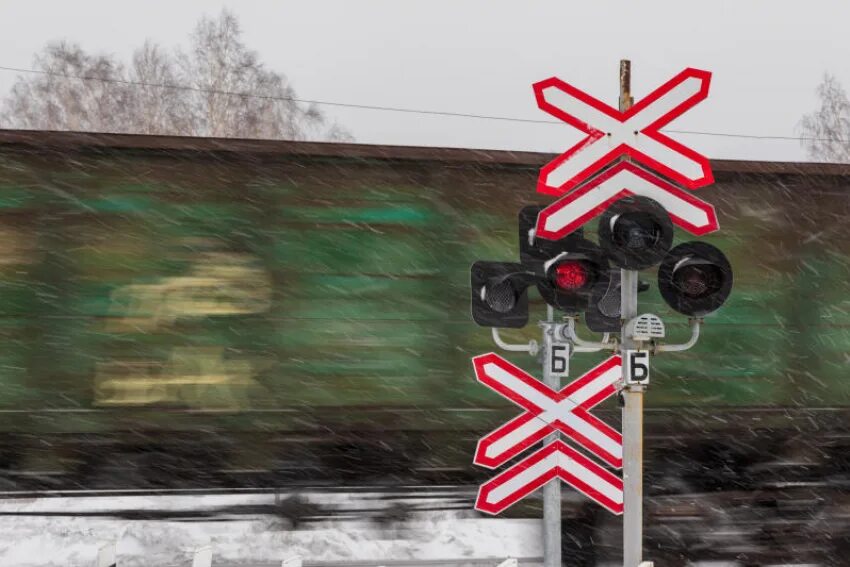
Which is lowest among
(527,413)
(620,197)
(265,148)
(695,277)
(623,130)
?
(527,413)

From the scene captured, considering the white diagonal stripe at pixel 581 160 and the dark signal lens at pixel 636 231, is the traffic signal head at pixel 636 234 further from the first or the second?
the white diagonal stripe at pixel 581 160

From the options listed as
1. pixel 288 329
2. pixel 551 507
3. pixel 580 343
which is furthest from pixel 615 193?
pixel 288 329

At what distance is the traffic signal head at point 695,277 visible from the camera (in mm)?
3986

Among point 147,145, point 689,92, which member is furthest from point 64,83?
point 689,92

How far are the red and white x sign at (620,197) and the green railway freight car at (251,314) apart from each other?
2.98 m

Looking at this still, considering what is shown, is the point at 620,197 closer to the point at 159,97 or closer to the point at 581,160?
the point at 581,160

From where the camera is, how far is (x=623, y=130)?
423cm

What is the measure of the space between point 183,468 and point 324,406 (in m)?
1.22

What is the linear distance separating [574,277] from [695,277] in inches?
21.5

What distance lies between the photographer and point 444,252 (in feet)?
23.5

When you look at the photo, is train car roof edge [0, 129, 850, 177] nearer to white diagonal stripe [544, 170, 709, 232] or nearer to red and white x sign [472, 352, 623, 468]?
red and white x sign [472, 352, 623, 468]

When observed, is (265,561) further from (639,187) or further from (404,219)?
(639,187)

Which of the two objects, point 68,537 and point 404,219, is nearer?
point 68,537

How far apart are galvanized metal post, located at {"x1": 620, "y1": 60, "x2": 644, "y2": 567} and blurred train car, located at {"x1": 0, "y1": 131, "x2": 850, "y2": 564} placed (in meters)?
3.00
